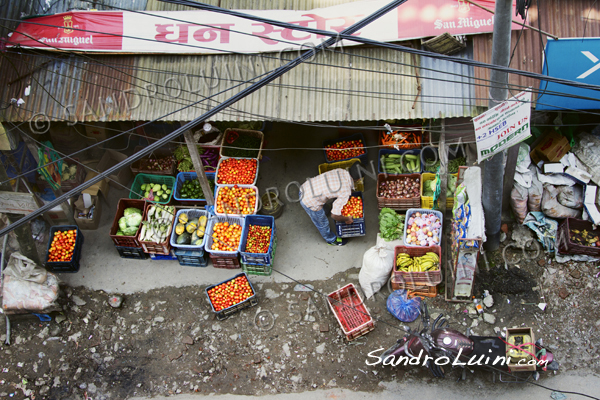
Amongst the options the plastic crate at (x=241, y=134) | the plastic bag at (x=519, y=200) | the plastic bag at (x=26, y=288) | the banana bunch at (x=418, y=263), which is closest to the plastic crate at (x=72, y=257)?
the plastic bag at (x=26, y=288)

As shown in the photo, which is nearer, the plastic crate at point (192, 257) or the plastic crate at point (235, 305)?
the plastic crate at point (235, 305)

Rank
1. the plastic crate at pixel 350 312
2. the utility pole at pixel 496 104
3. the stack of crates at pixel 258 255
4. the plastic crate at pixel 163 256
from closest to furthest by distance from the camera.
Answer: the utility pole at pixel 496 104
the plastic crate at pixel 350 312
the stack of crates at pixel 258 255
the plastic crate at pixel 163 256

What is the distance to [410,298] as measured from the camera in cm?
954

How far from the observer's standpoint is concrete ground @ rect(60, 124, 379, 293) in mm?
10289

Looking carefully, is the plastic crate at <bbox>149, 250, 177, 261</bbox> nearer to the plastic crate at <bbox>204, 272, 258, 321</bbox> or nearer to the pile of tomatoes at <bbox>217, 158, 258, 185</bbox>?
the plastic crate at <bbox>204, 272, 258, 321</bbox>

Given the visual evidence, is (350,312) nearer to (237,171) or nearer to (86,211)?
(237,171)

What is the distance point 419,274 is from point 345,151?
331cm

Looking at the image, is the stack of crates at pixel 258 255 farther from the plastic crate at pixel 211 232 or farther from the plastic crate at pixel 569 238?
the plastic crate at pixel 569 238

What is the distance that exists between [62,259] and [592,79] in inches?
403

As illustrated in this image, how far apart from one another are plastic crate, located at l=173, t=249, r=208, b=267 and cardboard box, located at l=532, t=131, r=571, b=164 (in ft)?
22.7

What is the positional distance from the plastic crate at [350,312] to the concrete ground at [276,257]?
0.70m

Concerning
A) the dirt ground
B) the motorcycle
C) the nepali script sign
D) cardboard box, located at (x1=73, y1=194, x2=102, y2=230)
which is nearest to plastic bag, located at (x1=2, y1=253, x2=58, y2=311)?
the dirt ground

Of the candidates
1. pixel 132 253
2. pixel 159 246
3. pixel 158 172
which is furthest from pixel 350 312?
pixel 158 172

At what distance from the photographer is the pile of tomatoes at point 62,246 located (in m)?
10.3
